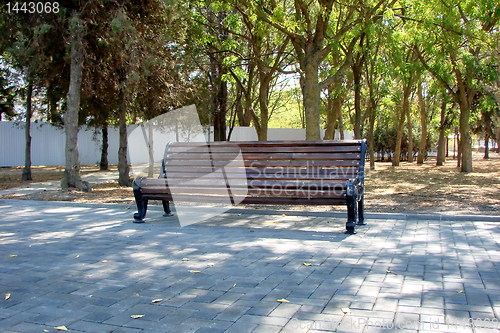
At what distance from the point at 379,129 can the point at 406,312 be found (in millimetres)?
36049

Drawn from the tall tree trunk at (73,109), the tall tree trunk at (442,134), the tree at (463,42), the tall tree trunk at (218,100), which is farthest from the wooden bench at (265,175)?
the tall tree trunk at (442,134)

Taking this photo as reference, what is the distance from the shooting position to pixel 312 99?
12.8 m

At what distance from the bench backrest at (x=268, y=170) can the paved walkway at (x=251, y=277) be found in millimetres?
519

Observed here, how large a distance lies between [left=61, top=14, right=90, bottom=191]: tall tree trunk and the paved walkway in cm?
468

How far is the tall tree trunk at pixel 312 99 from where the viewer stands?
12.8 m

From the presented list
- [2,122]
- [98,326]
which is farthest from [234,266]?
[2,122]

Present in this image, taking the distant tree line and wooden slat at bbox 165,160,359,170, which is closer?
wooden slat at bbox 165,160,359,170

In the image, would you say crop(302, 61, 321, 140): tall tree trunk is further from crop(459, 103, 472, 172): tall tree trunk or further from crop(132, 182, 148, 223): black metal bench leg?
crop(459, 103, 472, 172): tall tree trunk

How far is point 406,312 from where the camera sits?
3.56 meters

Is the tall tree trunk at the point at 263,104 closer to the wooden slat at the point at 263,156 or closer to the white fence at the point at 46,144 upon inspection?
the white fence at the point at 46,144

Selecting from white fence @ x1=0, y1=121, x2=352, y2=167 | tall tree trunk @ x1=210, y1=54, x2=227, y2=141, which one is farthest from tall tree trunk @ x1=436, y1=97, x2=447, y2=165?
tall tree trunk @ x1=210, y1=54, x2=227, y2=141

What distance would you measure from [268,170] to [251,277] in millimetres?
3174

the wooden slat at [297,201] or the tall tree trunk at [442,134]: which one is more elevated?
the tall tree trunk at [442,134]

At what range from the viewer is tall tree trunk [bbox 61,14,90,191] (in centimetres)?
1130
